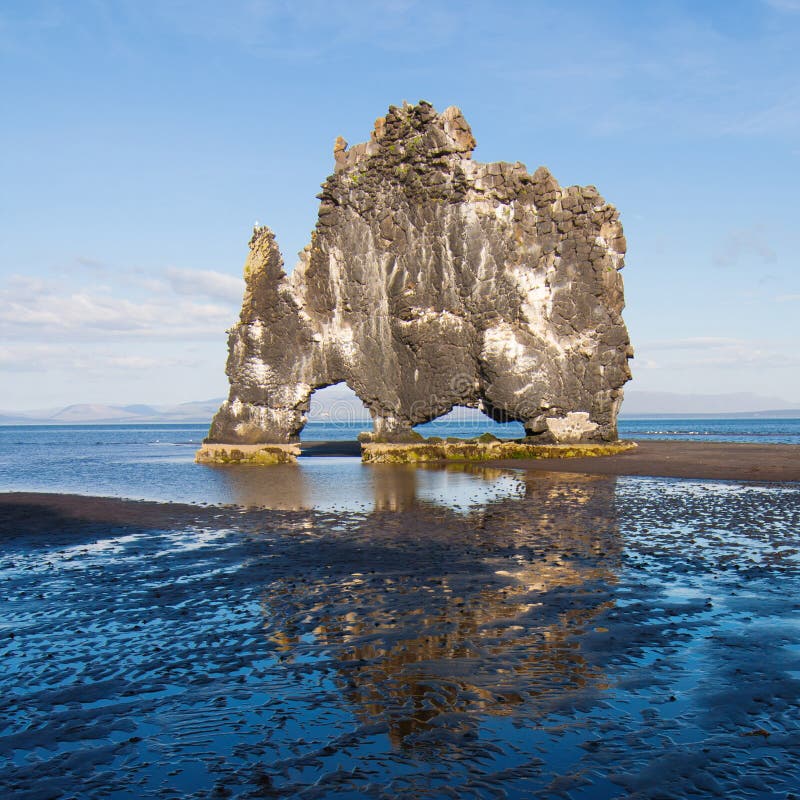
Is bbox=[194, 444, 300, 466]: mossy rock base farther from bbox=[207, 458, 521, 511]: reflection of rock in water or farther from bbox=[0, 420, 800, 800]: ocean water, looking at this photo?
bbox=[0, 420, 800, 800]: ocean water

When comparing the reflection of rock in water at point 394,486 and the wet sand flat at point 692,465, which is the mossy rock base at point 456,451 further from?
the wet sand flat at point 692,465

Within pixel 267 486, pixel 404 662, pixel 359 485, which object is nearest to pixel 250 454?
pixel 267 486

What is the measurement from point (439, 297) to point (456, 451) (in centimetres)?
860

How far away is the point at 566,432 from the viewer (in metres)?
39.6

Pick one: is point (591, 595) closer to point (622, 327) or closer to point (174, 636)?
point (174, 636)

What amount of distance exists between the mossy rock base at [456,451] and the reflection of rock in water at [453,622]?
23.5 meters

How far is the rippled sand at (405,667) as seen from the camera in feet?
18.6

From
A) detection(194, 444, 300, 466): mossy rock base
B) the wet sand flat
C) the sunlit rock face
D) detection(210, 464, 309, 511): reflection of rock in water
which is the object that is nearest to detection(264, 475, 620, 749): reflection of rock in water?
detection(210, 464, 309, 511): reflection of rock in water

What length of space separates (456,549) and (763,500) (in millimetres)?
11717

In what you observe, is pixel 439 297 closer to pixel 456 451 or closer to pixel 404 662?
pixel 456 451

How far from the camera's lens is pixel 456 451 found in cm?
4094

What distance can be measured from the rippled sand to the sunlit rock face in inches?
957

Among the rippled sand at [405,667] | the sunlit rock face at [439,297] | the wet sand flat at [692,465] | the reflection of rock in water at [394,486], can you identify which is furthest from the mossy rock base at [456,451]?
the rippled sand at [405,667]

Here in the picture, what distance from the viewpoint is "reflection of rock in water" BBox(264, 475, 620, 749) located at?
7.02 m
